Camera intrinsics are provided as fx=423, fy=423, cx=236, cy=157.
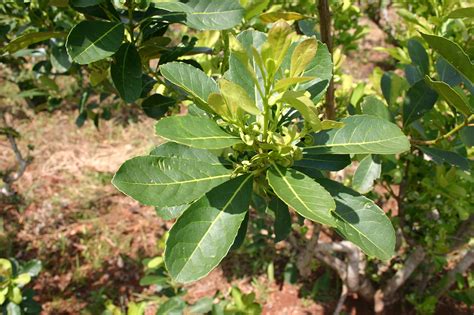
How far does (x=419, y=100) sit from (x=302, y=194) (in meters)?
0.70

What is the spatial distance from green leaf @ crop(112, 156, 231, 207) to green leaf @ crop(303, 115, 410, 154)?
0.28m

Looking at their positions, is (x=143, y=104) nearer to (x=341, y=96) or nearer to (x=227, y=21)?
(x=227, y=21)

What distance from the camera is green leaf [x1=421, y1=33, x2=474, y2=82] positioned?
0.91 m

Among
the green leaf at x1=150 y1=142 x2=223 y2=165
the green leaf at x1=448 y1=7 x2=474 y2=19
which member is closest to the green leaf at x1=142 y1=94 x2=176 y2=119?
the green leaf at x1=150 y1=142 x2=223 y2=165

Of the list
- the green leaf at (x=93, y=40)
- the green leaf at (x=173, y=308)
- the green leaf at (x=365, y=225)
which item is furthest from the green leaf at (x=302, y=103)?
the green leaf at (x=173, y=308)

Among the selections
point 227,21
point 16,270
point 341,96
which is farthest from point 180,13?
point 16,270

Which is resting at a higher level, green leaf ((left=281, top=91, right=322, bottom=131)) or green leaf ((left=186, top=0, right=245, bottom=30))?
green leaf ((left=186, top=0, right=245, bottom=30))

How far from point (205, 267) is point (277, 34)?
17.9 inches

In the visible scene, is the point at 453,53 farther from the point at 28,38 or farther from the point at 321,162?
the point at 28,38

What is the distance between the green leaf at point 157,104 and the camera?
1459mm

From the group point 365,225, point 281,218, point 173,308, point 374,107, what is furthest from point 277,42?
point 173,308

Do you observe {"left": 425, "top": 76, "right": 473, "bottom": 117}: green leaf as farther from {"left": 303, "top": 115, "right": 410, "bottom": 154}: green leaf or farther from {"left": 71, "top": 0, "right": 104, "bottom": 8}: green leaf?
{"left": 71, "top": 0, "right": 104, "bottom": 8}: green leaf

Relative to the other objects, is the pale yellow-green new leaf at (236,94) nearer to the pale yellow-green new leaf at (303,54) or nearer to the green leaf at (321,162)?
the pale yellow-green new leaf at (303,54)

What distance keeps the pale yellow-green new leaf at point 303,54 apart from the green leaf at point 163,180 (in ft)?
0.99
